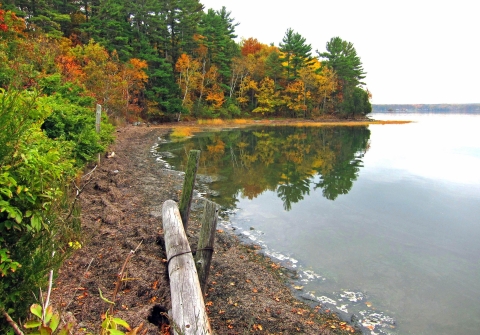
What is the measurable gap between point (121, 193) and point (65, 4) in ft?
123

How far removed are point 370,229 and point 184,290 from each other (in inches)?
233

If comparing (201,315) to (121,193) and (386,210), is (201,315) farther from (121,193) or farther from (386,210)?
(386,210)

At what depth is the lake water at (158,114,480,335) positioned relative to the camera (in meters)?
4.87

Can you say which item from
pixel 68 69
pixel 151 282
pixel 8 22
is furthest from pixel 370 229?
pixel 8 22

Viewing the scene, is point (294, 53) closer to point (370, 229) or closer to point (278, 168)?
A: point (278, 168)

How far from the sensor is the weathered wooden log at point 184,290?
299 cm

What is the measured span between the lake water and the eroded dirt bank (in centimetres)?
59

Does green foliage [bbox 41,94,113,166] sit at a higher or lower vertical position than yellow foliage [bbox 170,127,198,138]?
higher

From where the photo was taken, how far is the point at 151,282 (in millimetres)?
4352

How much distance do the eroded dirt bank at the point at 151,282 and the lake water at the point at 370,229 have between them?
59cm

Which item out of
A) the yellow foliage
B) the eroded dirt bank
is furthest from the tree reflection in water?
the yellow foliage

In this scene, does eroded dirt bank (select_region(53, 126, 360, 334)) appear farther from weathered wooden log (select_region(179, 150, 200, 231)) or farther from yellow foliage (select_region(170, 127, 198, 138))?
yellow foliage (select_region(170, 127, 198, 138))

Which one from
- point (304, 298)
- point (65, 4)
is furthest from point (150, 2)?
point (304, 298)

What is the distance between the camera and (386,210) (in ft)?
31.5
